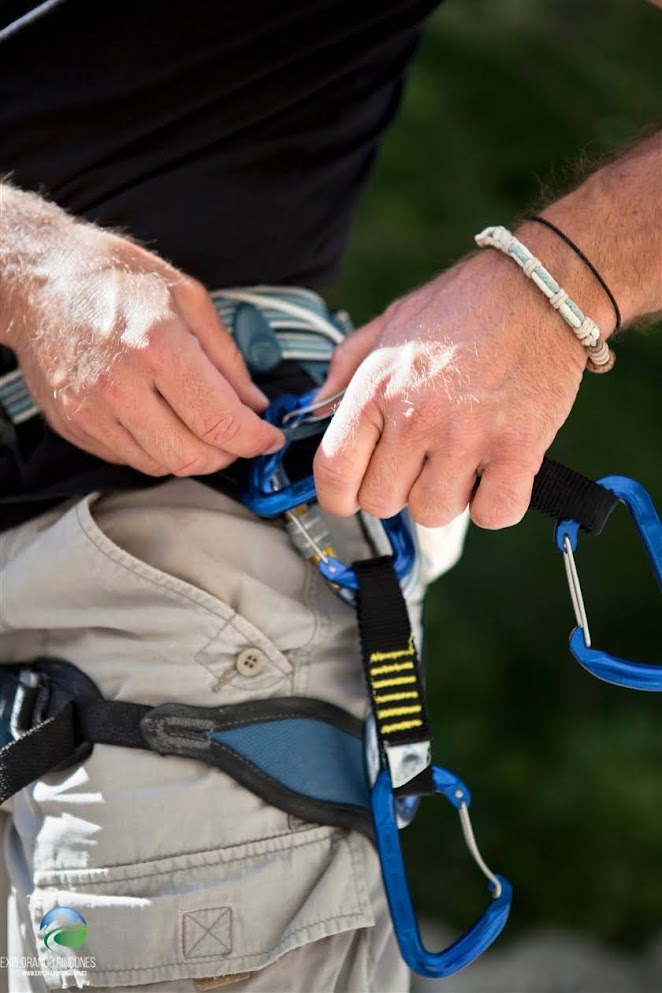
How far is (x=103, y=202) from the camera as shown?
1.48 metres

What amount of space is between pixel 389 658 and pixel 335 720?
0.11 m

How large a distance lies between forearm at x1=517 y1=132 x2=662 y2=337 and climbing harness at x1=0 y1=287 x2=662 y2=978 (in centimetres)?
19

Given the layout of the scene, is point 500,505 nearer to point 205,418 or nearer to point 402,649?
point 402,649

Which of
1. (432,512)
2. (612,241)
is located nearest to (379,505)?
(432,512)

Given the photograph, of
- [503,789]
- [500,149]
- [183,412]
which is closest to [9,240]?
[183,412]

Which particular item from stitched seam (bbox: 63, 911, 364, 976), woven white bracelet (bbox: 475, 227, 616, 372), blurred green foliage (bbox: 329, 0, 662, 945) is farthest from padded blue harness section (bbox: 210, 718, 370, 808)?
blurred green foliage (bbox: 329, 0, 662, 945)

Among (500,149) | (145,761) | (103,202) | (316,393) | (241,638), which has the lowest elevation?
(500,149)

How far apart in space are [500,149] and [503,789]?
2.60 m

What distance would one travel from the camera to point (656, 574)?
1326mm

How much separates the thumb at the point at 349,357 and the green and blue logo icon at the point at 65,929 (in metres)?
0.65

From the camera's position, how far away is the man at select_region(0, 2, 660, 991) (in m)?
1.24

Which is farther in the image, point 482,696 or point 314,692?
point 482,696

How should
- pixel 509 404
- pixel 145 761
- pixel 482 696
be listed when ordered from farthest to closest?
1. pixel 482 696
2. pixel 145 761
3. pixel 509 404

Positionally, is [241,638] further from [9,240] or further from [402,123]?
[402,123]
